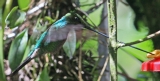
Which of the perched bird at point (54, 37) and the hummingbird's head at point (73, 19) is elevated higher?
the hummingbird's head at point (73, 19)

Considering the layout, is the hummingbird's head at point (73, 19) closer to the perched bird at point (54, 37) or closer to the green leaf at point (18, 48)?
the perched bird at point (54, 37)

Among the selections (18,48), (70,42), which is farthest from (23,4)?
(70,42)

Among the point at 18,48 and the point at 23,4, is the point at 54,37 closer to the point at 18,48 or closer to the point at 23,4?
the point at 18,48

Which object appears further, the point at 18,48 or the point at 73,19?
the point at 18,48

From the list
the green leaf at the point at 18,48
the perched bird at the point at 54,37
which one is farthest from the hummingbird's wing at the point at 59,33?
the green leaf at the point at 18,48

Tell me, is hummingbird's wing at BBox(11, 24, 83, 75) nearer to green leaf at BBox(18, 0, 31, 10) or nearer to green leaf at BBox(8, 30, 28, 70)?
green leaf at BBox(8, 30, 28, 70)

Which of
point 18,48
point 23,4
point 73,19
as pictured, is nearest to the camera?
point 73,19

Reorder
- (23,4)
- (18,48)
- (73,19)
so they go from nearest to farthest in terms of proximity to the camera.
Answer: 1. (73,19)
2. (18,48)
3. (23,4)

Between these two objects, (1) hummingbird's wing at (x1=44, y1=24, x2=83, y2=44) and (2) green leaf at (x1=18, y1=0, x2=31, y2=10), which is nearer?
(1) hummingbird's wing at (x1=44, y1=24, x2=83, y2=44)

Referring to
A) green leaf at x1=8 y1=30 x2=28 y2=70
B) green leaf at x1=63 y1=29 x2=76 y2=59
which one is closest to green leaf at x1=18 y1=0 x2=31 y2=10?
green leaf at x1=8 y1=30 x2=28 y2=70
